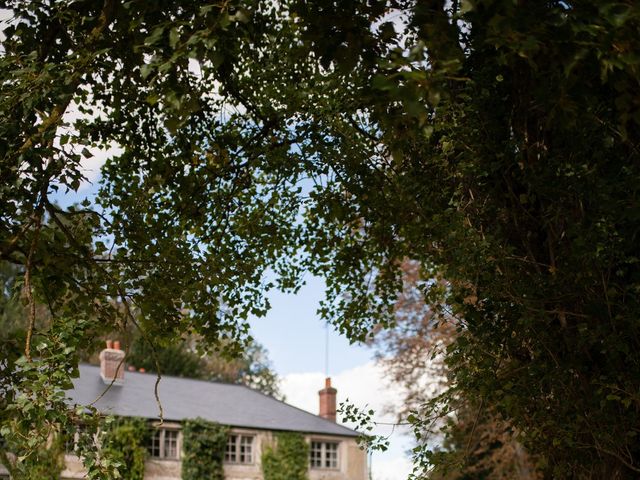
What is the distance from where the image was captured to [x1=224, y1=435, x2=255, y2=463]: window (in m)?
30.4

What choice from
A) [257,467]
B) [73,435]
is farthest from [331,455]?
[73,435]

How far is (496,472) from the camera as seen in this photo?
2331 cm

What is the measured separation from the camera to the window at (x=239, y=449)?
3041 centimetres

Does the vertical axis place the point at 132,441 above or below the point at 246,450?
above

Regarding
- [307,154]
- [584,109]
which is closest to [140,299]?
[307,154]

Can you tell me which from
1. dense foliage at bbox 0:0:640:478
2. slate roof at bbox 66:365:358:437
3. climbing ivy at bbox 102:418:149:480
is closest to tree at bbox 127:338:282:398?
slate roof at bbox 66:365:358:437

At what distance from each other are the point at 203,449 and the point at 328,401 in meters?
7.41

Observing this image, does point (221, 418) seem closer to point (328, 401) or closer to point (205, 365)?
point (328, 401)

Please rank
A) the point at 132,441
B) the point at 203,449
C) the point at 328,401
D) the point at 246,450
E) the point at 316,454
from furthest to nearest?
1. the point at 328,401
2. the point at 316,454
3. the point at 246,450
4. the point at 203,449
5. the point at 132,441

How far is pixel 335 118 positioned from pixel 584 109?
3.42 metres

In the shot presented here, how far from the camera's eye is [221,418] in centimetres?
3052

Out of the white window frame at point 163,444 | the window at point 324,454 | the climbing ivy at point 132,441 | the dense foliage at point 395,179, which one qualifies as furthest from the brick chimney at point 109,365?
the dense foliage at point 395,179

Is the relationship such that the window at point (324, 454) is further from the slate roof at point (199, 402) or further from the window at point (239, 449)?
the window at point (239, 449)

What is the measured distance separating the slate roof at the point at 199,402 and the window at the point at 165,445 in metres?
0.66
